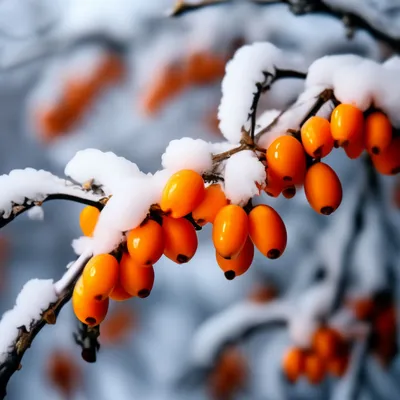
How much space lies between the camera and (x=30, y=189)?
42cm

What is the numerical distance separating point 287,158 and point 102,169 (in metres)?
0.17

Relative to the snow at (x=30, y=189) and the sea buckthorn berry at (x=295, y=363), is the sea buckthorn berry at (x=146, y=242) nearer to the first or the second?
the snow at (x=30, y=189)

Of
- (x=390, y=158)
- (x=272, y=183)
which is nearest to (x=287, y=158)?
(x=272, y=183)

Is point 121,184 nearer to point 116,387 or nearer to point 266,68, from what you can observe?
point 266,68

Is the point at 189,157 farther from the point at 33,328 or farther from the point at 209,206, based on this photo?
the point at 33,328

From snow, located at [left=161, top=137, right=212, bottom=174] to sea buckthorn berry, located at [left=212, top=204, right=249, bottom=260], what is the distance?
5 cm

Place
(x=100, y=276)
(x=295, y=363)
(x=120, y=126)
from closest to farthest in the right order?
1. (x=100, y=276)
2. (x=295, y=363)
3. (x=120, y=126)

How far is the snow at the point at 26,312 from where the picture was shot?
1.31 ft

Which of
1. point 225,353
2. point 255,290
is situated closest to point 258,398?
point 225,353

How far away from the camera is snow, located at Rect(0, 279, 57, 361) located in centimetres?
40

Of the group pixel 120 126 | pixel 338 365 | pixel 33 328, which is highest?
pixel 120 126

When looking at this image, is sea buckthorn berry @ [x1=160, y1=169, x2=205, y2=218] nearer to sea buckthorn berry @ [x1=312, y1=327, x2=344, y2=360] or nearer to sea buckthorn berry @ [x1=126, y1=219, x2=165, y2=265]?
sea buckthorn berry @ [x1=126, y1=219, x2=165, y2=265]

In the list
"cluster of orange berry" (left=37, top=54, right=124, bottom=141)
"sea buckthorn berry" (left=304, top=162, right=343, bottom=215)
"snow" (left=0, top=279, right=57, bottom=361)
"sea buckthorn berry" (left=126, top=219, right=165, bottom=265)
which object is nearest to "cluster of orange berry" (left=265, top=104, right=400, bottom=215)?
"sea buckthorn berry" (left=304, top=162, right=343, bottom=215)

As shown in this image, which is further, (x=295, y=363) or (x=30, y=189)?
(x=295, y=363)
